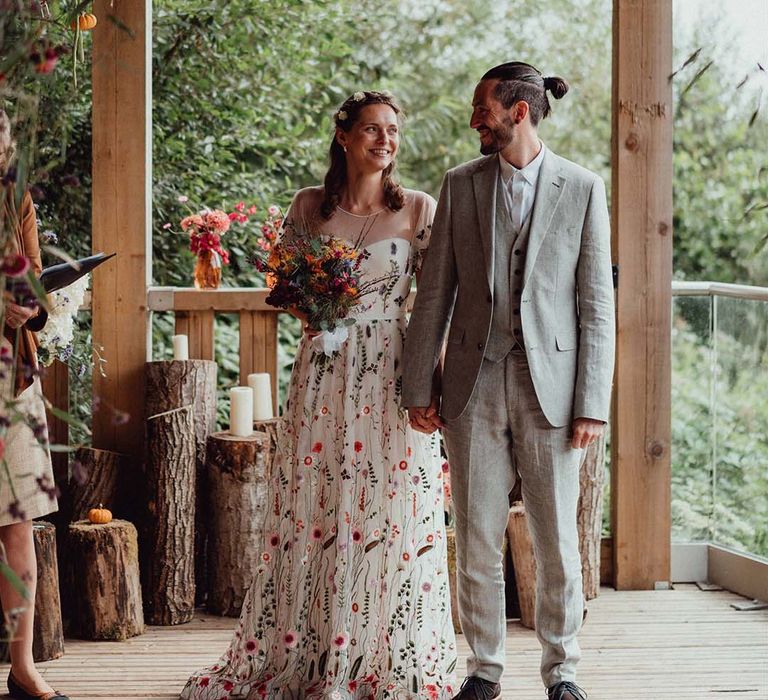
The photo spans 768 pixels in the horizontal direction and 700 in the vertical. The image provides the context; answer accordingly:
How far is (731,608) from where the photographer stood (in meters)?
4.09

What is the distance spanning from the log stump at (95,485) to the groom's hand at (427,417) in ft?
5.17

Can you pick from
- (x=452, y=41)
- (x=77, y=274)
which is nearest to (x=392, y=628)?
(x=77, y=274)

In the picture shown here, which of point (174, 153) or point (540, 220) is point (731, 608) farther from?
point (174, 153)

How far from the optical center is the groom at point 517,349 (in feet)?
9.16

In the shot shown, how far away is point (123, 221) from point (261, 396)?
880 millimetres

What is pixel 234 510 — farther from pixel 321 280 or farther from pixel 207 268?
pixel 321 280

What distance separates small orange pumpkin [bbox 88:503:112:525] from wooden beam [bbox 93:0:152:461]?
42cm

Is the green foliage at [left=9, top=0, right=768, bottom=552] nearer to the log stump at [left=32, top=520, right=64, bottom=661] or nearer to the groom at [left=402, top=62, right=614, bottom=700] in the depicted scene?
the groom at [left=402, top=62, right=614, bottom=700]

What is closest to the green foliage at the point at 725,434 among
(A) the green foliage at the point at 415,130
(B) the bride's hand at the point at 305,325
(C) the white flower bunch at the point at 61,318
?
(A) the green foliage at the point at 415,130

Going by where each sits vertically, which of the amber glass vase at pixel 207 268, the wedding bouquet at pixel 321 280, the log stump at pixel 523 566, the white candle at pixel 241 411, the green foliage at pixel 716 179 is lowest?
the log stump at pixel 523 566

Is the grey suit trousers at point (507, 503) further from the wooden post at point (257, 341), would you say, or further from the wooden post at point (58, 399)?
the wooden post at point (58, 399)

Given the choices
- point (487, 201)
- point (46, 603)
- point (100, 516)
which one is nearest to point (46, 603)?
point (46, 603)

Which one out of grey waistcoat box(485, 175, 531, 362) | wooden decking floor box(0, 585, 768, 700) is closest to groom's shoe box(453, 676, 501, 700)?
wooden decking floor box(0, 585, 768, 700)

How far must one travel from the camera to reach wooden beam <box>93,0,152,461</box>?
13.5 ft
